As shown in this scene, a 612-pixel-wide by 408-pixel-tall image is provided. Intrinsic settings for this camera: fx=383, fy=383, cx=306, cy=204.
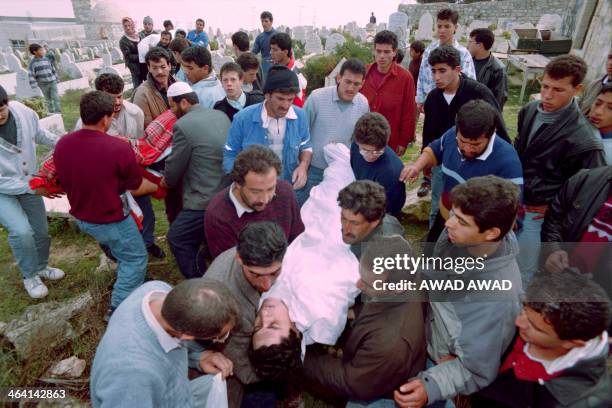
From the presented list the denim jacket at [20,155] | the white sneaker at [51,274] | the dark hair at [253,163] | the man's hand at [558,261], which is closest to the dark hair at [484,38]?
the man's hand at [558,261]

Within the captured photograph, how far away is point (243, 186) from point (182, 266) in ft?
3.84

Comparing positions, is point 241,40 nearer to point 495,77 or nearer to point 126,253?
point 495,77

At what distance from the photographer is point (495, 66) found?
4980 millimetres

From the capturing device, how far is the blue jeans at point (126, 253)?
116 inches

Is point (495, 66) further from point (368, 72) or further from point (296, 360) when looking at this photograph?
point (296, 360)

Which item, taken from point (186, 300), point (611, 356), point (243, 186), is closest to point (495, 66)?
point (611, 356)

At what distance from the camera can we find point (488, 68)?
502 centimetres

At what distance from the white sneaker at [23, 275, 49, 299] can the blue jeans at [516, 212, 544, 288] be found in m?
4.09

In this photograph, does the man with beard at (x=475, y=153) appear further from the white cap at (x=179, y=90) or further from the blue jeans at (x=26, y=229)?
the blue jeans at (x=26, y=229)

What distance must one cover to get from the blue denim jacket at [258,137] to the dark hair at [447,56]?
136 centimetres

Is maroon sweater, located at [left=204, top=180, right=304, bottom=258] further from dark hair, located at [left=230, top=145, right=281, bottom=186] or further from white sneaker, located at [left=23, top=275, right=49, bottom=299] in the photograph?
white sneaker, located at [left=23, top=275, right=49, bottom=299]

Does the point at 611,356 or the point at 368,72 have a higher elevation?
the point at 368,72

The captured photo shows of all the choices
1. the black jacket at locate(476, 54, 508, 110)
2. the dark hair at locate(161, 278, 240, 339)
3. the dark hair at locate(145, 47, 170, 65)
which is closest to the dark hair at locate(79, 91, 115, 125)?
the dark hair at locate(145, 47, 170, 65)

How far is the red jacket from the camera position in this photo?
13.9 feet
